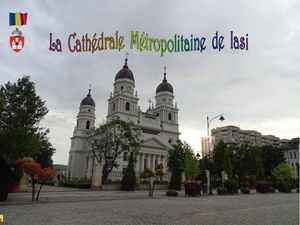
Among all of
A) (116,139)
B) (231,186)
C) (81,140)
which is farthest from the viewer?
(81,140)

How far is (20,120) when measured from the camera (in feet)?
79.1

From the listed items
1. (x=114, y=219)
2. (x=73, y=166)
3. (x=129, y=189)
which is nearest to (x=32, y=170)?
(x=114, y=219)

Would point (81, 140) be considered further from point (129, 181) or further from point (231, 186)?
point (231, 186)

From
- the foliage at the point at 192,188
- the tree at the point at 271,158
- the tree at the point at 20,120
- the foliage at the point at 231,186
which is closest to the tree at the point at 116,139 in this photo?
the tree at the point at 20,120

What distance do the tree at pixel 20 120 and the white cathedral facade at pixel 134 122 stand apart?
33.3m

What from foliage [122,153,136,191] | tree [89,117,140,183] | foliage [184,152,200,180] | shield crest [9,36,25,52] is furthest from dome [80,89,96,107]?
shield crest [9,36,25,52]

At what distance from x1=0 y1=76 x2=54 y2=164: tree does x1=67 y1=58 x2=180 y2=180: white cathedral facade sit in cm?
3334

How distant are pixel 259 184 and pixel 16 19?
31.2m

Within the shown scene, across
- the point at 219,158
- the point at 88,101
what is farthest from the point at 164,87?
the point at 219,158

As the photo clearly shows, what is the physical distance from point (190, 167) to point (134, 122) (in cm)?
2415

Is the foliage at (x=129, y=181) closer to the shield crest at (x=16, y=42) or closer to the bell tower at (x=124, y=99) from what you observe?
the shield crest at (x=16, y=42)

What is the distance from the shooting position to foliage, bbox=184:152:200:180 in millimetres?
48438

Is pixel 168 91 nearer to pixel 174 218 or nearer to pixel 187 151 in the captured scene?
pixel 187 151

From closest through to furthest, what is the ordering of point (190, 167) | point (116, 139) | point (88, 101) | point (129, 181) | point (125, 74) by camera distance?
point (129, 181)
point (116, 139)
point (190, 167)
point (125, 74)
point (88, 101)
